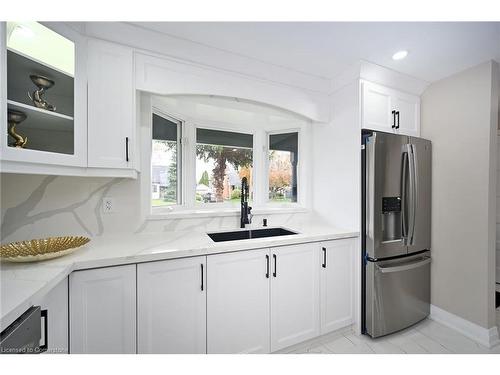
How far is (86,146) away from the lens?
1.27 m

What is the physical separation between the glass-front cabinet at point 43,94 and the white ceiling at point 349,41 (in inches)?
19.6

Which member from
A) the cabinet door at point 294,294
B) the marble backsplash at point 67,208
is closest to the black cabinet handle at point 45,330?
the marble backsplash at point 67,208

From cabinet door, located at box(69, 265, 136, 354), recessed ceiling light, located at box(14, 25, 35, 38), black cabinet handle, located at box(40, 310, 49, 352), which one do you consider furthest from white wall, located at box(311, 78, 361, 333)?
recessed ceiling light, located at box(14, 25, 35, 38)

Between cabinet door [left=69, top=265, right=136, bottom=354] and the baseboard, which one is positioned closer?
cabinet door [left=69, top=265, right=136, bottom=354]

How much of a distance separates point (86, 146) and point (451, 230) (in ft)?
9.71

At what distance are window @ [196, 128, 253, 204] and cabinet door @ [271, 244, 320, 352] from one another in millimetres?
955

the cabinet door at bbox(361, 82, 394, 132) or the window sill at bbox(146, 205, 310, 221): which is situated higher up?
the cabinet door at bbox(361, 82, 394, 132)

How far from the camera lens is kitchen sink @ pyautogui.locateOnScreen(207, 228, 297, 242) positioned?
185 cm

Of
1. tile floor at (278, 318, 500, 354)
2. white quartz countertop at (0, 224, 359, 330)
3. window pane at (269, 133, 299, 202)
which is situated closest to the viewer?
white quartz countertop at (0, 224, 359, 330)

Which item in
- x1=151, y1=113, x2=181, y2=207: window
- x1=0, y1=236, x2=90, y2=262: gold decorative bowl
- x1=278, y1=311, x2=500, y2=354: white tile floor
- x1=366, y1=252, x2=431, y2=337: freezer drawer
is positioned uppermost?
x1=151, y1=113, x2=181, y2=207: window

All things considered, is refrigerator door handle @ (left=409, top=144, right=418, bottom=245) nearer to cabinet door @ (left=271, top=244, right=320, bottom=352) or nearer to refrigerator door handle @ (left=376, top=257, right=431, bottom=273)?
refrigerator door handle @ (left=376, top=257, right=431, bottom=273)

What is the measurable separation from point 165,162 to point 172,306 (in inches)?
48.4

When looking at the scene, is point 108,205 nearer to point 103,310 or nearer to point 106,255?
point 106,255
